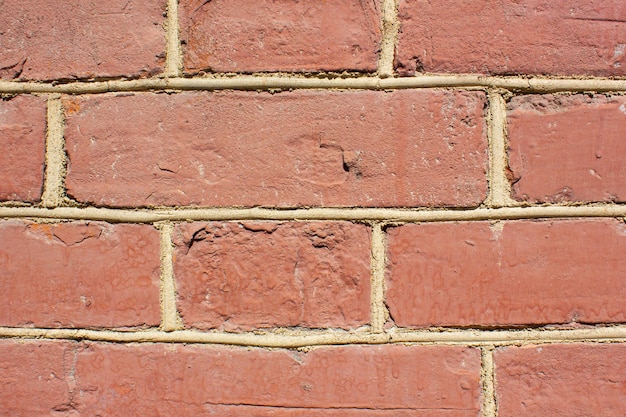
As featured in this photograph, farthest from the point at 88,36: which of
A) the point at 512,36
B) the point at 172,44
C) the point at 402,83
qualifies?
the point at 512,36

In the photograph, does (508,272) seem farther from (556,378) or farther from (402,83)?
(402,83)

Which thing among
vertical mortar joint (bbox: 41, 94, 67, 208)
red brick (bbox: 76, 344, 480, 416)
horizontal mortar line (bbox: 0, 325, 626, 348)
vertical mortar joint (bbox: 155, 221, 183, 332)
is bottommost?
red brick (bbox: 76, 344, 480, 416)

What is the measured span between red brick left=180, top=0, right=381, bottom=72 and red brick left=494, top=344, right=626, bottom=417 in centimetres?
35

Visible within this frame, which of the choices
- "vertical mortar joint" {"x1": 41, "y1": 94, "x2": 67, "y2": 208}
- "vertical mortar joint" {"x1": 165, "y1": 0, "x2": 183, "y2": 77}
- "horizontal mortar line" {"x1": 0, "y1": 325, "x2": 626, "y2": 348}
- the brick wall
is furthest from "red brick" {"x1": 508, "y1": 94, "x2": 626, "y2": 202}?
"vertical mortar joint" {"x1": 41, "y1": 94, "x2": 67, "y2": 208}

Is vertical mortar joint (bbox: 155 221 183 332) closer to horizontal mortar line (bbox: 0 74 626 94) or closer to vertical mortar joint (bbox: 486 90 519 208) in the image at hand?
horizontal mortar line (bbox: 0 74 626 94)

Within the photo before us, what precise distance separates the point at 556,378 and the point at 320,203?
31cm

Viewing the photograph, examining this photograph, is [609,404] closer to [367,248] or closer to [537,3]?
[367,248]

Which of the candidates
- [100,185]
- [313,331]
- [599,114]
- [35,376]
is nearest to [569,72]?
[599,114]

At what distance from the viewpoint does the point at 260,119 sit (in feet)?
1.73

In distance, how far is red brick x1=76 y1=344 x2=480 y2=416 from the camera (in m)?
0.53

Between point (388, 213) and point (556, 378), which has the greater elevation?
Result: point (388, 213)

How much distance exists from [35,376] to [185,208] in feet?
0.82

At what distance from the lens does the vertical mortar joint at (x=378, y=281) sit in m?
0.53

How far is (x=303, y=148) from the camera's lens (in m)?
0.52
